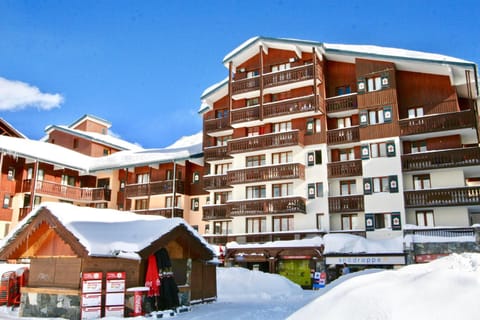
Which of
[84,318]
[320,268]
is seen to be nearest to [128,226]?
[84,318]

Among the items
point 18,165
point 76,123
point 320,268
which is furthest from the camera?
point 76,123

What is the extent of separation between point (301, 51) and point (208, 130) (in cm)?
1061

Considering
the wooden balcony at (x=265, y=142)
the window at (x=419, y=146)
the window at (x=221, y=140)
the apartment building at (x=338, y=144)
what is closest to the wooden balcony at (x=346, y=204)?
the apartment building at (x=338, y=144)

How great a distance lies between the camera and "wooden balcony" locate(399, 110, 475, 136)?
30.0 metres

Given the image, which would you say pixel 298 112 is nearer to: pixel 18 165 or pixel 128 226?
pixel 128 226

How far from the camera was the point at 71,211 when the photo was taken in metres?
17.3

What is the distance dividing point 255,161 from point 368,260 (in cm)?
1270

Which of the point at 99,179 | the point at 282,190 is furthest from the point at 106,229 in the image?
the point at 99,179

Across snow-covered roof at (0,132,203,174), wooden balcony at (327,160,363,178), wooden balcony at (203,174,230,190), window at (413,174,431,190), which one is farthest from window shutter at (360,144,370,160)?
snow-covered roof at (0,132,203,174)

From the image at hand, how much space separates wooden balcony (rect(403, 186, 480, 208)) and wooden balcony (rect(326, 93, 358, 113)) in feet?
24.8

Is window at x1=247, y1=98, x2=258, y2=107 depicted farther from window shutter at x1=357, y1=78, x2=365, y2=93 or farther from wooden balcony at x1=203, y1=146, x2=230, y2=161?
window shutter at x1=357, y1=78, x2=365, y2=93

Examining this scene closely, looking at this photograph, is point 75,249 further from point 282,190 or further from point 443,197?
point 443,197

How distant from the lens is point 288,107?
120ft

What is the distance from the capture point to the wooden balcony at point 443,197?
95.8 feet
